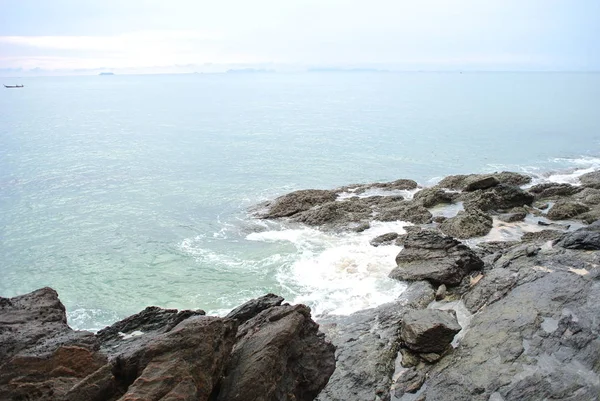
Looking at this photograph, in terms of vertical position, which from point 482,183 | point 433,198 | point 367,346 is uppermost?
point 482,183

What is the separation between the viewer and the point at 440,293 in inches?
663

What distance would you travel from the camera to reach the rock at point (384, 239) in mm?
22859

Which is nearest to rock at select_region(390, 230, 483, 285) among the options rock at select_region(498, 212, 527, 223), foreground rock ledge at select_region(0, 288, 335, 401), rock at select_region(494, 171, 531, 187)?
rock at select_region(498, 212, 527, 223)

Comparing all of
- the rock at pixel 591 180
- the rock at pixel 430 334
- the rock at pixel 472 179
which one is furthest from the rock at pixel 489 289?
the rock at pixel 591 180

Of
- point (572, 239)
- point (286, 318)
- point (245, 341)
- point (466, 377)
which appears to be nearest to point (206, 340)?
A: point (245, 341)

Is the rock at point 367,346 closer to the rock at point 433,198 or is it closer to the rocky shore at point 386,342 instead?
the rocky shore at point 386,342

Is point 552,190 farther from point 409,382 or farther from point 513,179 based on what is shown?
point 409,382

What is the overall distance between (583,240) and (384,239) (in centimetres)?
856

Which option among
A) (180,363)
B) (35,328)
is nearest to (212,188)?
(35,328)

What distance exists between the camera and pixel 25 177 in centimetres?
3838

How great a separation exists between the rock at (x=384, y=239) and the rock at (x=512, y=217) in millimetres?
6412

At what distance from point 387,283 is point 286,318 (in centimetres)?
912

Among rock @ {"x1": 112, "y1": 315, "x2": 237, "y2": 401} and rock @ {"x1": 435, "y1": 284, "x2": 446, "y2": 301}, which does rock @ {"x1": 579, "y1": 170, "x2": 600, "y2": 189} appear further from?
rock @ {"x1": 112, "y1": 315, "x2": 237, "y2": 401}

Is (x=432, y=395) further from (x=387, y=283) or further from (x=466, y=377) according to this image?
(x=387, y=283)
